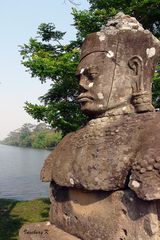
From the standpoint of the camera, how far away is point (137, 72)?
139 inches

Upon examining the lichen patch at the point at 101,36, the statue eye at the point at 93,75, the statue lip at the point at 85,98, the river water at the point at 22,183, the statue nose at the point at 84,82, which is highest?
the lichen patch at the point at 101,36

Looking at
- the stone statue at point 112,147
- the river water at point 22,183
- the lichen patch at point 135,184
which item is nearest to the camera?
the lichen patch at point 135,184

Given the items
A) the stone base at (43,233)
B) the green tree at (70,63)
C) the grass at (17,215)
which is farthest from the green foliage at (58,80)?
the stone base at (43,233)

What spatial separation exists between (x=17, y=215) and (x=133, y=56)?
10.0 m

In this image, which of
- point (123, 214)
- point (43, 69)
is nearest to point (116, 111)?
point (123, 214)

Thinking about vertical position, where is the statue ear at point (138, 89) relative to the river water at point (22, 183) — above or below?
above

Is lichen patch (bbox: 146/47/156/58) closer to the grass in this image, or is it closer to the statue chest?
the statue chest

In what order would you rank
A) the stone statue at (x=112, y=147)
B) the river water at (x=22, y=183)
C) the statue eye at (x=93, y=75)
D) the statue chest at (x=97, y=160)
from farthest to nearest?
the river water at (x=22, y=183) < the statue eye at (x=93, y=75) < the statue chest at (x=97, y=160) < the stone statue at (x=112, y=147)

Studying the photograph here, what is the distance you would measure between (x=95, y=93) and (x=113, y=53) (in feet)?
1.39

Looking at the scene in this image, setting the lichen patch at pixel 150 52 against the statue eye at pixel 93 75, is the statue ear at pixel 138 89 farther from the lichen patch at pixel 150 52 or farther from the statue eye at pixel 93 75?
the statue eye at pixel 93 75

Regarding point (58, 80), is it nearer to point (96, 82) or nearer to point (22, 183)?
point (96, 82)

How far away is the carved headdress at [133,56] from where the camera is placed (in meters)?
3.51

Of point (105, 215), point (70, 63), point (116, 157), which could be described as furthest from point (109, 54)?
point (70, 63)

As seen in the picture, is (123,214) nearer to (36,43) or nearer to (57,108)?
(57,108)
